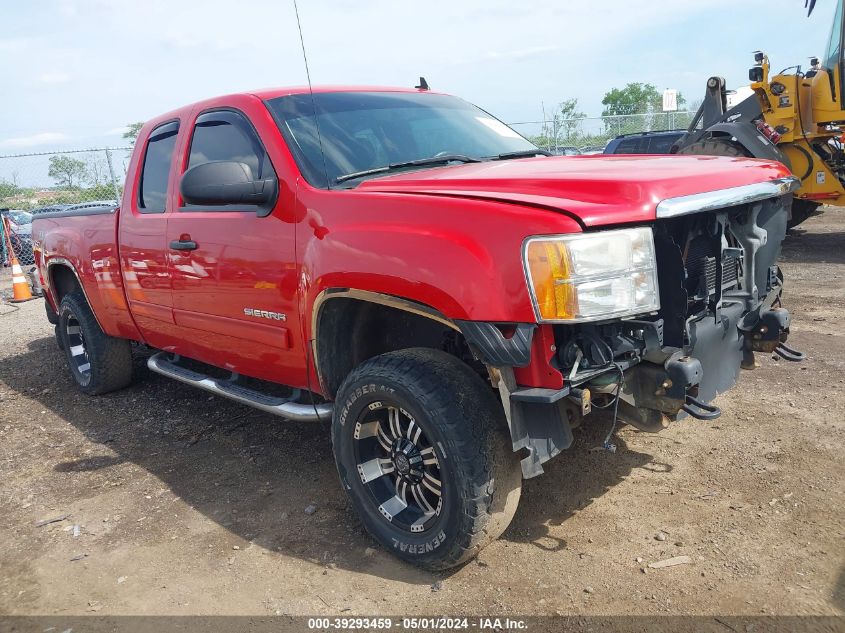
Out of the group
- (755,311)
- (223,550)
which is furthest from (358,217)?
(755,311)

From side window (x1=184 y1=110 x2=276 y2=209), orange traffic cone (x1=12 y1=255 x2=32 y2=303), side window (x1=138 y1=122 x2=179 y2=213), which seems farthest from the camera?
orange traffic cone (x1=12 y1=255 x2=32 y2=303)

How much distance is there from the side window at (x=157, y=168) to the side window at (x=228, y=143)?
1.04ft

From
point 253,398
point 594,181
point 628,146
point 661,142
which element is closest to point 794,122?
point 661,142

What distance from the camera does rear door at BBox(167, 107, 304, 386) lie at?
334cm

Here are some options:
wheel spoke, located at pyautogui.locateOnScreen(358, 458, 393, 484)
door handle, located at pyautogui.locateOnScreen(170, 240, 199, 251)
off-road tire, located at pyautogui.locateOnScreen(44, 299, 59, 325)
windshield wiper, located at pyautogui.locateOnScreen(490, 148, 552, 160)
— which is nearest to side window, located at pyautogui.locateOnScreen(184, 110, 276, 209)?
door handle, located at pyautogui.locateOnScreen(170, 240, 199, 251)

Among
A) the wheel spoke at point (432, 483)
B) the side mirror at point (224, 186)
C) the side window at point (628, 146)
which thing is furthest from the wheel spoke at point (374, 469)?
the side window at point (628, 146)

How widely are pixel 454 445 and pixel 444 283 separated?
608 millimetres

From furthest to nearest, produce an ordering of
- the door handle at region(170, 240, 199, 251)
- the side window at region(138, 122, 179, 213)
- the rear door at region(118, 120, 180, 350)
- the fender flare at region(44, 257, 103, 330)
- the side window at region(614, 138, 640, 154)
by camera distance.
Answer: the side window at region(614, 138, 640, 154) → the fender flare at region(44, 257, 103, 330) → the side window at region(138, 122, 179, 213) → the rear door at region(118, 120, 180, 350) → the door handle at region(170, 240, 199, 251)

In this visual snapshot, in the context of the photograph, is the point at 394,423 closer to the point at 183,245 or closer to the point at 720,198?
the point at 720,198

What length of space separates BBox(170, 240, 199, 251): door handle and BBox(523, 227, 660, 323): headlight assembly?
2.18 meters

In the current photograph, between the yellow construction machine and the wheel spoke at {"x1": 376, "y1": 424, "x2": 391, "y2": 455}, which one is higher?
the yellow construction machine

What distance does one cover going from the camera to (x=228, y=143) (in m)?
3.81

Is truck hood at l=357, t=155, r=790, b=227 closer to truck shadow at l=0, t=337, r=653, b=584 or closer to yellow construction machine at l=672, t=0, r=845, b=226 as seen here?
truck shadow at l=0, t=337, r=653, b=584

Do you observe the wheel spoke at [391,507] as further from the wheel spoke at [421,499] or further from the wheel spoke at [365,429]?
the wheel spoke at [365,429]
